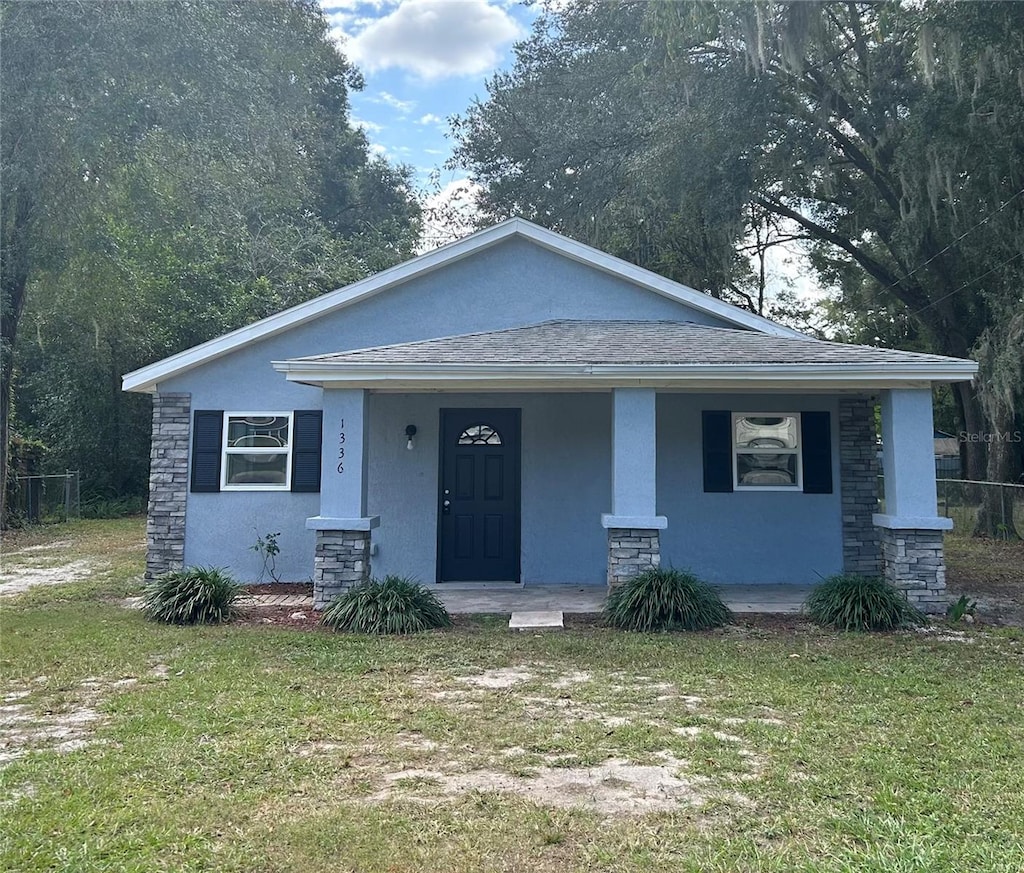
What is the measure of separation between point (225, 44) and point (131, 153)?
91.4 inches

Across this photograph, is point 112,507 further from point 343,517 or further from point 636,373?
point 636,373

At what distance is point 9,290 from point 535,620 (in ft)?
38.4

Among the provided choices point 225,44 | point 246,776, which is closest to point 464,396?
point 246,776

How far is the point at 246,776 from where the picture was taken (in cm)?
372

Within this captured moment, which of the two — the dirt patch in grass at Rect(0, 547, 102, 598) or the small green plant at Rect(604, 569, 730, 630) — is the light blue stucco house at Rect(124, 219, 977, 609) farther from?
the small green plant at Rect(604, 569, 730, 630)

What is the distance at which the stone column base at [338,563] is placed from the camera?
7711 mm

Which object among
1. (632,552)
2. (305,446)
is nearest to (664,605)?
(632,552)

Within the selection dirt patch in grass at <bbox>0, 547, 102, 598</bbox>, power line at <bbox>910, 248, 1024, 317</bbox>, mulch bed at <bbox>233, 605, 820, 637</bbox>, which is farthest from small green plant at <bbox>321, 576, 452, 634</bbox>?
power line at <bbox>910, 248, 1024, 317</bbox>

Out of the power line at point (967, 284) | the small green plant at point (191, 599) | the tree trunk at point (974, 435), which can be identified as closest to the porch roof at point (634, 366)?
the small green plant at point (191, 599)

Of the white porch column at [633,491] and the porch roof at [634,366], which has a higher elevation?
the porch roof at [634,366]

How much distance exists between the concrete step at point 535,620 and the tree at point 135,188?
29.7 feet

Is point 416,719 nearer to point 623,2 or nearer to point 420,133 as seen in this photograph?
point 623,2

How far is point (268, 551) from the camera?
944 cm

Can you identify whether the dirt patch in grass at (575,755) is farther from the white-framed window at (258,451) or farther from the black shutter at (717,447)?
the white-framed window at (258,451)
